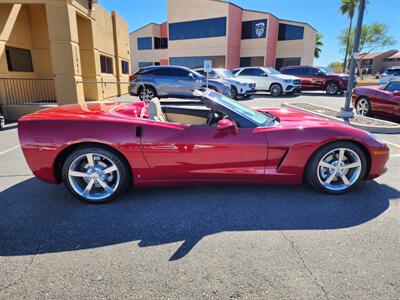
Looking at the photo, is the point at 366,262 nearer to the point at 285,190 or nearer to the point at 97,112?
the point at 285,190

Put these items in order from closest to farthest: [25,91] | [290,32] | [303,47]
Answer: [25,91] < [303,47] < [290,32]

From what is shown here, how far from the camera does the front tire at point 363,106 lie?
332 inches

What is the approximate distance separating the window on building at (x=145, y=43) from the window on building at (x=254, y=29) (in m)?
14.5

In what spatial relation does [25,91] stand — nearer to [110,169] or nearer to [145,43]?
[110,169]

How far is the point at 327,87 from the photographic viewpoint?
648 inches

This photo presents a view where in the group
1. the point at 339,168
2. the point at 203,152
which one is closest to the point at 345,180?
the point at 339,168

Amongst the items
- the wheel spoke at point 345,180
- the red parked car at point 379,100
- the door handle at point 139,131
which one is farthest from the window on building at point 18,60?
the red parked car at point 379,100

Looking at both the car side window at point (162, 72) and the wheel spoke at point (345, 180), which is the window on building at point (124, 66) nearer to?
the car side window at point (162, 72)

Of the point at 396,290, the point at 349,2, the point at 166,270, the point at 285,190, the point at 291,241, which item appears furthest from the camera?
the point at 349,2

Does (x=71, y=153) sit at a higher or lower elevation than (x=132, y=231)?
higher

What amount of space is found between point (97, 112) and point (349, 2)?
40752 mm

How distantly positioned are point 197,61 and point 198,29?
3348 millimetres

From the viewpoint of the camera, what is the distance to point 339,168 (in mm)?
3182

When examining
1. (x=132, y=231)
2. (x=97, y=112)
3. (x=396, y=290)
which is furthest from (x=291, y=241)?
(x=97, y=112)
